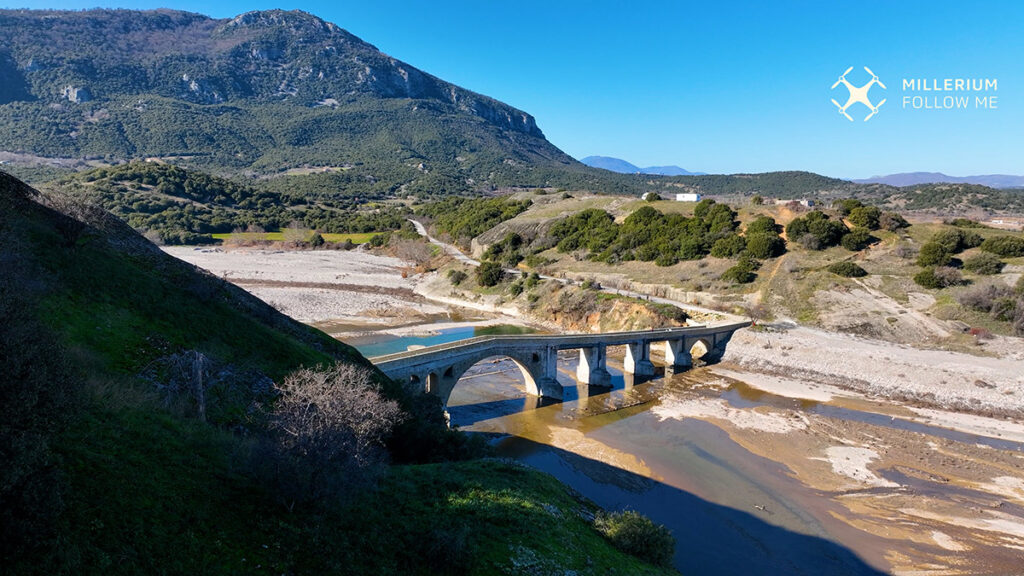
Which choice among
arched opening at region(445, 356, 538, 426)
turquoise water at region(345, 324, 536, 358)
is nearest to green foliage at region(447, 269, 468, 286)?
turquoise water at region(345, 324, 536, 358)

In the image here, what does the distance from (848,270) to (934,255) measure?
8761mm

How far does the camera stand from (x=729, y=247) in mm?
72062

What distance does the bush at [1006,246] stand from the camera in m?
57.1

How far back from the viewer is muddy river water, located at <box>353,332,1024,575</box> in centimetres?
2253

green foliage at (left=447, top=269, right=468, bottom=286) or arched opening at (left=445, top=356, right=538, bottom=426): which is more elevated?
green foliage at (left=447, top=269, right=468, bottom=286)

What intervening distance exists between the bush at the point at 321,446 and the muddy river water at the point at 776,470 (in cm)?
1512

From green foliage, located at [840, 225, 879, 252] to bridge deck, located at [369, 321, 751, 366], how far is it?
2250 centimetres

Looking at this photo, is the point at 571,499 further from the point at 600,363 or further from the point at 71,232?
the point at 600,363

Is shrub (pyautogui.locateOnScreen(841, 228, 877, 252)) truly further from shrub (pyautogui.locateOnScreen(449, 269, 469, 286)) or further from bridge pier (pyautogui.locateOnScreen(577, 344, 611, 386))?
shrub (pyautogui.locateOnScreen(449, 269, 469, 286))

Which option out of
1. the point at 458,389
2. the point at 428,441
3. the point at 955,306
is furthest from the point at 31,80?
the point at 955,306

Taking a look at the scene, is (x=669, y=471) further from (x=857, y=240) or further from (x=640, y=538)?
(x=857, y=240)

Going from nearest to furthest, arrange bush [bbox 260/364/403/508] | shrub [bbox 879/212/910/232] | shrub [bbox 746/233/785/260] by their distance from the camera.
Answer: bush [bbox 260/364/403/508] → shrub [bbox 746/233/785/260] → shrub [bbox 879/212/910/232]

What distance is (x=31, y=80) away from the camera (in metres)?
197

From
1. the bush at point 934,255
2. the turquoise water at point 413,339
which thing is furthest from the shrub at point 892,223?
the turquoise water at point 413,339
